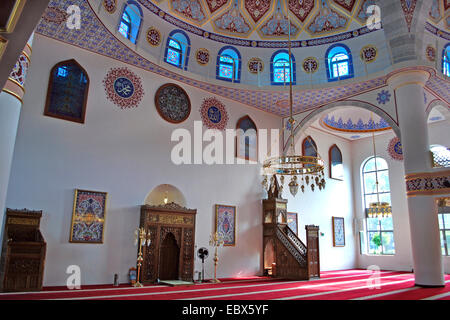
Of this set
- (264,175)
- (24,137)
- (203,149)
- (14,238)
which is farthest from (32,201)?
(264,175)

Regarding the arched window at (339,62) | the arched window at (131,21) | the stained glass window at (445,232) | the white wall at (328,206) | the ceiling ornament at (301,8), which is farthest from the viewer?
the white wall at (328,206)

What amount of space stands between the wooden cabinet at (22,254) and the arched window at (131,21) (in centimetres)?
438

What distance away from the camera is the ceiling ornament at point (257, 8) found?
33.1 feet

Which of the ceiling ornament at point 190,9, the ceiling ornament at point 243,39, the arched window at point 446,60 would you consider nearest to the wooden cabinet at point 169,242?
the ceiling ornament at point 243,39

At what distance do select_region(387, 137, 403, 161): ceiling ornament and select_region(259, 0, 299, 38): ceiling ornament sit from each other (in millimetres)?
5566

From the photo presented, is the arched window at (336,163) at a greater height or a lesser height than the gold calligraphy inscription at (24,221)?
greater

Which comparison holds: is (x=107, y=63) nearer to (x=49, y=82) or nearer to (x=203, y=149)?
(x=49, y=82)

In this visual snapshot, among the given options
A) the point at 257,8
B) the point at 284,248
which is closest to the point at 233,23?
the point at 257,8

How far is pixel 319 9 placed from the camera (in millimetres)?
9961

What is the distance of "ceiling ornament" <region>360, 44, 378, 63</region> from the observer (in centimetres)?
952

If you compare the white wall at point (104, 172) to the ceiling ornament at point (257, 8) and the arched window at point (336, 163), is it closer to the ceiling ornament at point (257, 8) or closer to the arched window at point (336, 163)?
the ceiling ornament at point (257, 8)

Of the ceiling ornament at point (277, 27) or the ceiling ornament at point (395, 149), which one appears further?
the ceiling ornament at point (395, 149)
